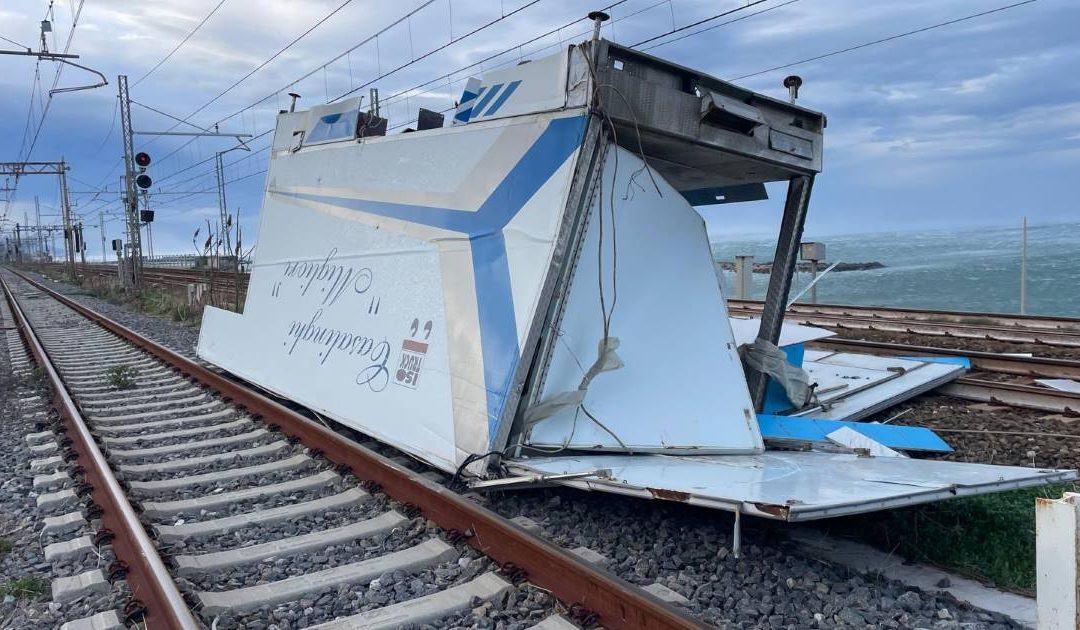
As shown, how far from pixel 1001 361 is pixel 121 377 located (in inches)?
446

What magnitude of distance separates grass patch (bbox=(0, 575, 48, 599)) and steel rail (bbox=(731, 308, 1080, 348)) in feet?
43.1

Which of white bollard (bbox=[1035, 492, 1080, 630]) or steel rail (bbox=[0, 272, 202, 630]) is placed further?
steel rail (bbox=[0, 272, 202, 630])

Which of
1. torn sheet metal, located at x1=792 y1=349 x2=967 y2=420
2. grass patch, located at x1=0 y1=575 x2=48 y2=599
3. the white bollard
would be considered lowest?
grass patch, located at x1=0 y1=575 x2=48 y2=599

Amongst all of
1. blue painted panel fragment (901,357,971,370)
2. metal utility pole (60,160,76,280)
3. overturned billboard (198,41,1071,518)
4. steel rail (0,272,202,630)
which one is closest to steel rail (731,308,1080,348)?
blue painted panel fragment (901,357,971,370)

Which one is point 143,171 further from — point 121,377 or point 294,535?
point 294,535

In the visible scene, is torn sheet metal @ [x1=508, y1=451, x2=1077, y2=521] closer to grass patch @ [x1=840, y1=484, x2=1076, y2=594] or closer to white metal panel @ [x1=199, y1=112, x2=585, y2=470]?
grass patch @ [x1=840, y1=484, x2=1076, y2=594]

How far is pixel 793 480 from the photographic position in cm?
431

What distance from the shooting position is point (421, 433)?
18.5 feet

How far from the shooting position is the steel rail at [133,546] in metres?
3.31

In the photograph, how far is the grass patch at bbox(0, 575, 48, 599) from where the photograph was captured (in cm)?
385

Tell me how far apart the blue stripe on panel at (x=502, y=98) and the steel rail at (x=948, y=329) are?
410 inches

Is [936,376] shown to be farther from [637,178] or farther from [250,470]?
[250,470]

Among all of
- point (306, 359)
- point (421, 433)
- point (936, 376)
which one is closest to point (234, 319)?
point (306, 359)

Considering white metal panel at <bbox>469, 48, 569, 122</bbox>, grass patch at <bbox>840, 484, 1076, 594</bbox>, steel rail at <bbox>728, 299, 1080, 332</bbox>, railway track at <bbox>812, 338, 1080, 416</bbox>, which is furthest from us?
steel rail at <bbox>728, 299, 1080, 332</bbox>
